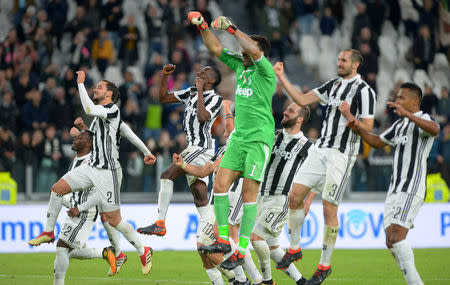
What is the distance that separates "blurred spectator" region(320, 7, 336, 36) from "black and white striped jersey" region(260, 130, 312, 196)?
10918mm

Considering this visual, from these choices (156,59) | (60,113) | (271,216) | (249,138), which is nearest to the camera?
(249,138)

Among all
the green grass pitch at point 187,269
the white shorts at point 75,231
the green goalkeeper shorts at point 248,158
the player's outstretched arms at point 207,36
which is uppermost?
the player's outstretched arms at point 207,36

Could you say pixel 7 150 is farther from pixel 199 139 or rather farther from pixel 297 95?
pixel 297 95

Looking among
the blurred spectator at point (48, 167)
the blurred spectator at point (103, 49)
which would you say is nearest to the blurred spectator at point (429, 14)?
the blurred spectator at point (103, 49)

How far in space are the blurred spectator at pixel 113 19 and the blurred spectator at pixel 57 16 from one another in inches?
37.6

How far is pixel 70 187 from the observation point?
9.98 m

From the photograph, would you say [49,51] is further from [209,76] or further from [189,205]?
[209,76]

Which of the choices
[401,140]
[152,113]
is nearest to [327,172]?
[401,140]

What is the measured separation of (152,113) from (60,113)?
1978 mm

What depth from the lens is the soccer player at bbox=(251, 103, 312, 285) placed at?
9.95 m

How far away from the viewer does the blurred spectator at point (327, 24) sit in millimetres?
20734

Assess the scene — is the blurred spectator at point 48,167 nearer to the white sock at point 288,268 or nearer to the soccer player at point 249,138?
the white sock at point 288,268

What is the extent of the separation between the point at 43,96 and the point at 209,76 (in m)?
8.31

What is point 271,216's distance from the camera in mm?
9984
